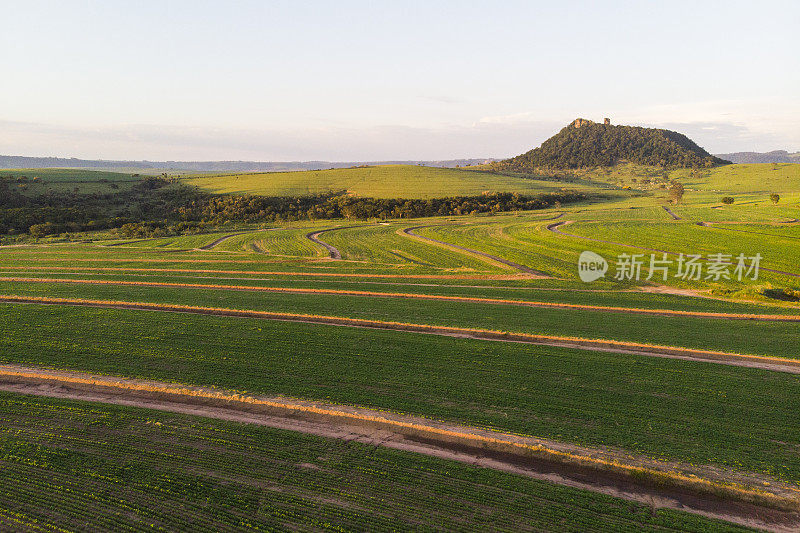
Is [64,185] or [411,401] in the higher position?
[64,185]

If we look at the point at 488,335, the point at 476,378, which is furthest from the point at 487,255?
the point at 476,378

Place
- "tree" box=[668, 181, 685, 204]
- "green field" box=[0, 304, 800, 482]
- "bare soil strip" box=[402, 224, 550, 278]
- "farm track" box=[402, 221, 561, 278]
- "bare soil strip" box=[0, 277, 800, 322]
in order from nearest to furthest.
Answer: "green field" box=[0, 304, 800, 482] < "bare soil strip" box=[0, 277, 800, 322] < "farm track" box=[402, 221, 561, 278] < "bare soil strip" box=[402, 224, 550, 278] < "tree" box=[668, 181, 685, 204]

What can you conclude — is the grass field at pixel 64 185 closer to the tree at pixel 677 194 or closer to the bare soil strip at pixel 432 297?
the bare soil strip at pixel 432 297

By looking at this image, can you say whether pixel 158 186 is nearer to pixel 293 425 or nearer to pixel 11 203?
pixel 11 203

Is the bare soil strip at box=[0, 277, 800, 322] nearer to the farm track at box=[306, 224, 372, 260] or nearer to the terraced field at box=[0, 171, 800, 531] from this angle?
the terraced field at box=[0, 171, 800, 531]

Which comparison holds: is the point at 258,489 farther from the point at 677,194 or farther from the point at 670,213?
the point at 677,194

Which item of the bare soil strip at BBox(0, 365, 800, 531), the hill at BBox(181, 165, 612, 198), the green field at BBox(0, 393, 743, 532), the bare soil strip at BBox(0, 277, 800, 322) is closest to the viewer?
the green field at BBox(0, 393, 743, 532)

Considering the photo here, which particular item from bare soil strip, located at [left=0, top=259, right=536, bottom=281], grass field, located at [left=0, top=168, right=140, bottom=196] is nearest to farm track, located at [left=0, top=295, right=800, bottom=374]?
bare soil strip, located at [left=0, top=259, right=536, bottom=281]
